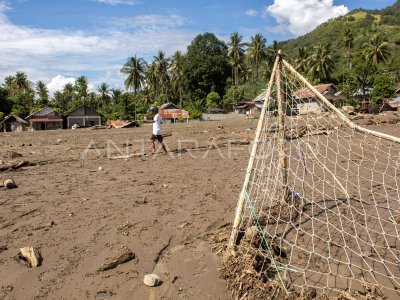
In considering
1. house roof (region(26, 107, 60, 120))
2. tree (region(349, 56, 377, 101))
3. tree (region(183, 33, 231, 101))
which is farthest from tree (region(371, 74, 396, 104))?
house roof (region(26, 107, 60, 120))

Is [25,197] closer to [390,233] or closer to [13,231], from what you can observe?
[13,231]

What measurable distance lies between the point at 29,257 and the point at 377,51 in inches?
1784

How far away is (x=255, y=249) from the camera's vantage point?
3.12 metres

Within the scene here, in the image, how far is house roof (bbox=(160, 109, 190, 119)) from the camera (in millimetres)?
36216

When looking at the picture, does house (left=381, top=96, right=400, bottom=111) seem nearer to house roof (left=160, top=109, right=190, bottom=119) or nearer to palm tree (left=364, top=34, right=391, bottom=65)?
palm tree (left=364, top=34, right=391, bottom=65)

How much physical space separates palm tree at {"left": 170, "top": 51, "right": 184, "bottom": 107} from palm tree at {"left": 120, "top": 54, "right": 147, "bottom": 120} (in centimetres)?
467

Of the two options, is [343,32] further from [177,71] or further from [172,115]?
[172,115]

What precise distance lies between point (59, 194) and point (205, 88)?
47.1 metres

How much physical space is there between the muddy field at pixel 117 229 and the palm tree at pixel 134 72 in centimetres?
4023

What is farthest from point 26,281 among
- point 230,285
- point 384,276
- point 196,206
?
point 384,276

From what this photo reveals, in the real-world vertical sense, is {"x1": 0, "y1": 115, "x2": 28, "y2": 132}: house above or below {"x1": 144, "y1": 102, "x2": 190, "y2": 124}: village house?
below

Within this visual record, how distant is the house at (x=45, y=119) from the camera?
3816cm

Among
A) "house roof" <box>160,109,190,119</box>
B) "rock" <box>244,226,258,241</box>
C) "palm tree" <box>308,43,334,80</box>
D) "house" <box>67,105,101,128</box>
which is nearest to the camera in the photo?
"rock" <box>244,226,258,241</box>

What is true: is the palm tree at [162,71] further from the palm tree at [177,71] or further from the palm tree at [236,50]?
the palm tree at [236,50]
